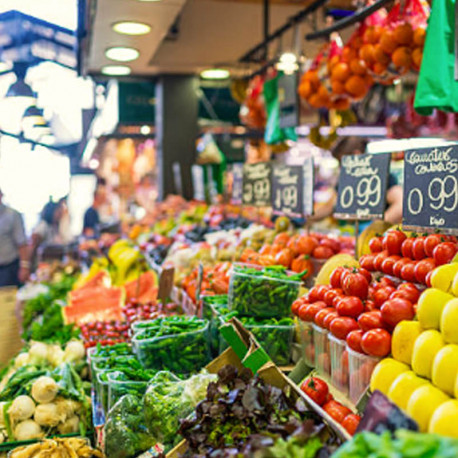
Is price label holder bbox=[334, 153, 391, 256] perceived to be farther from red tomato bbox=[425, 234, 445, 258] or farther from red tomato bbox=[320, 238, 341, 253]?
red tomato bbox=[425, 234, 445, 258]

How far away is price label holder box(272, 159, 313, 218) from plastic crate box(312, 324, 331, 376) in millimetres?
1597

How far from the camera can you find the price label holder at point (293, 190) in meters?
3.85

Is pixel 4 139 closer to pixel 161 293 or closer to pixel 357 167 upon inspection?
pixel 161 293

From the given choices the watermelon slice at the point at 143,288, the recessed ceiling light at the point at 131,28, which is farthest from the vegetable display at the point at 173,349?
the recessed ceiling light at the point at 131,28

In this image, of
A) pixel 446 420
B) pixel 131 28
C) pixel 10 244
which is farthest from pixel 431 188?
pixel 10 244

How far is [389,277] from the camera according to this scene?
2.29 meters

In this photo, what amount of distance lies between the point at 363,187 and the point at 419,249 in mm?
872

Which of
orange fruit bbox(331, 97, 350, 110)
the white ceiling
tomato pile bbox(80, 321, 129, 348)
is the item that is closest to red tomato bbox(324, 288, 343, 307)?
tomato pile bbox(80, 321, 129, 348)

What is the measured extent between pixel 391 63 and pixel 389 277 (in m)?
2.18

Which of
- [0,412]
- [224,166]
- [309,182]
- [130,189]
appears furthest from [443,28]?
[130,189]

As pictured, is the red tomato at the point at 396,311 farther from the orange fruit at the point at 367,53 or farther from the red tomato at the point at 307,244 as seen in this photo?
the orange fruit at the point at 367,53

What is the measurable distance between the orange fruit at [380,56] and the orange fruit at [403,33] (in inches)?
6.6

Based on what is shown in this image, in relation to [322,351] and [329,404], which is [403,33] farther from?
[329,404]

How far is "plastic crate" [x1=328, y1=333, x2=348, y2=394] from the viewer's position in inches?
80.9
